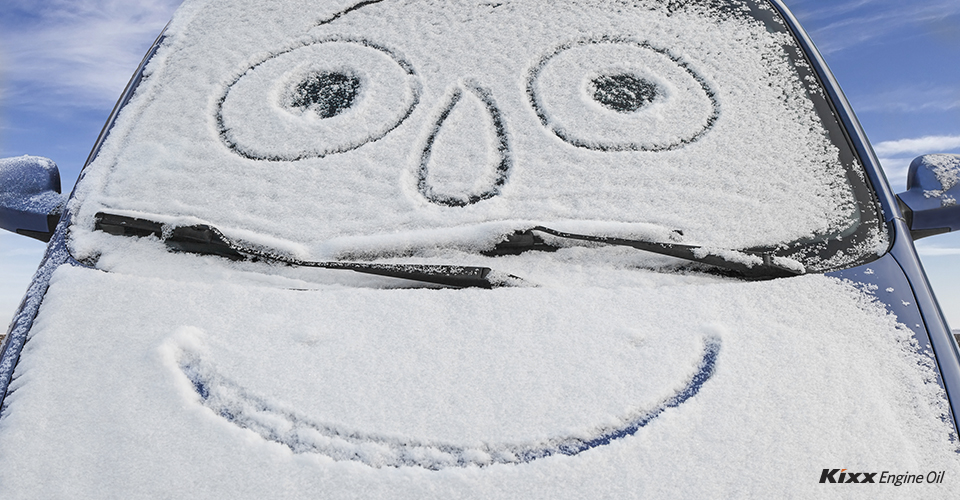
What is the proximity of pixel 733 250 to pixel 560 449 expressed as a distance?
62 centimetres

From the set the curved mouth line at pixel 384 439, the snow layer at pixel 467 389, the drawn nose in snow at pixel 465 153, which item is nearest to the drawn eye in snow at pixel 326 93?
the drawn nose in snow at pixel 465 153

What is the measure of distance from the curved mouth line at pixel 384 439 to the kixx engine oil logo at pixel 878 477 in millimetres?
208

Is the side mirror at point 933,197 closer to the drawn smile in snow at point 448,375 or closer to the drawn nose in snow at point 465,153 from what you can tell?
the drawn smile in snow at point 448,375

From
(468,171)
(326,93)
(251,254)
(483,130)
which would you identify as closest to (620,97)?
(483,130)

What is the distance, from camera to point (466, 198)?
1447 millimetres

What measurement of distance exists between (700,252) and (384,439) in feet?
2.39

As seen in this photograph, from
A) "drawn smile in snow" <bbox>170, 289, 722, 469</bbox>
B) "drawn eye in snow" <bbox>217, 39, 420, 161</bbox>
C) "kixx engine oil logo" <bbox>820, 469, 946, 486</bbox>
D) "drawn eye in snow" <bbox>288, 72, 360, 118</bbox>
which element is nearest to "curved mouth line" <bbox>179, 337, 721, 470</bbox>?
"drawn smile in snow" <bbox>170, 289, 722, 469</bbox>

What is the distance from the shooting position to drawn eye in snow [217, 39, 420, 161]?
1.60m

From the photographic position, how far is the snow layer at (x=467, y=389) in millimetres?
898

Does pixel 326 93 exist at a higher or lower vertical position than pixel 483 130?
higher

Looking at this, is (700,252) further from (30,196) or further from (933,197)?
(30,196)

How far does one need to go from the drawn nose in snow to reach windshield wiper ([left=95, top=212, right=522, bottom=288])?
24 cm

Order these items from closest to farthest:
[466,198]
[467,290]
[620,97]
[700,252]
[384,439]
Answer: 1. [384,439]
2. [467,290]
3. [700,252]
4. [466,198]
5. [620,97]

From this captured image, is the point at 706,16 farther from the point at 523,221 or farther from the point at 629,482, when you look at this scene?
the point at 629,482
